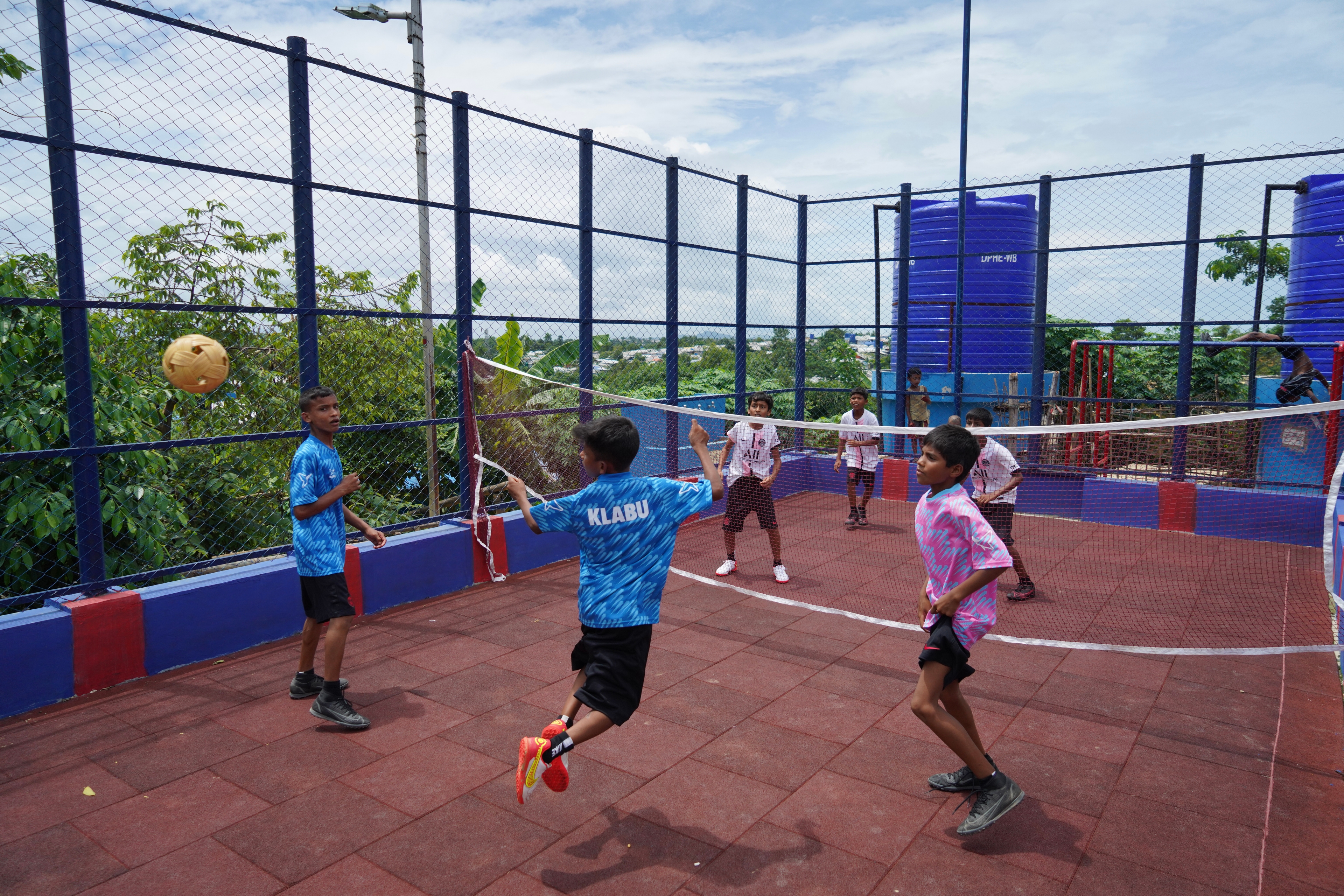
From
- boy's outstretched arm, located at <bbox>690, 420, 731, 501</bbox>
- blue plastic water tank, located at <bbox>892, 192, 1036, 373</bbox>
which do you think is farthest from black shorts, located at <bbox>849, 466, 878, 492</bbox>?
boy's outstretched arm, located at <bbox>690, 420, 731, 501</bbox>

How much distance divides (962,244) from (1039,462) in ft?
8.85

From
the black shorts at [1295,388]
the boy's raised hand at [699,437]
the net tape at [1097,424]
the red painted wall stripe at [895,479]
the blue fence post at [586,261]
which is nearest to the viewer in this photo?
the boy's raised hand at [699,437]

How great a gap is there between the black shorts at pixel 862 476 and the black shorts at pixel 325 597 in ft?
20.5

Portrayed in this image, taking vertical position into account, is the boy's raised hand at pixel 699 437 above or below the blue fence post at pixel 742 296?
below

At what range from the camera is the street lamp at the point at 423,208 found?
680 cm

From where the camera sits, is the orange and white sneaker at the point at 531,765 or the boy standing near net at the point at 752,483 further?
the boy standing near net at the point at 752,483

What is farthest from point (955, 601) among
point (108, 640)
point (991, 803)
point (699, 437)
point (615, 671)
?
point (108, 640)

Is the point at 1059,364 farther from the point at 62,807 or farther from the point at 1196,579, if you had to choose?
the point at 62,807

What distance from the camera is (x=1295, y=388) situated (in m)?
8.38

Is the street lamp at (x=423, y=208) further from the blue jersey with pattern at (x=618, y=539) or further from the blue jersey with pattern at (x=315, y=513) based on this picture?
the blue jersey with pattern at (x=618, y=539)

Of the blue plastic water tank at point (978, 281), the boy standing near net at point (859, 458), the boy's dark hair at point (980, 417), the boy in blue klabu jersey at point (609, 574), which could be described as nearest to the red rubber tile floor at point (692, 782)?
the boy in blue klabu jersey at point (609, 574)

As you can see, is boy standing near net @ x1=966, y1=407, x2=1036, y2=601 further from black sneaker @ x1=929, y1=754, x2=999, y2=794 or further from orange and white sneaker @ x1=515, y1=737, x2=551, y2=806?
orange and white sneaker @ x1=515, y1=737, x2=551, y2=806

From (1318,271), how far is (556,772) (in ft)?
→ 33.8

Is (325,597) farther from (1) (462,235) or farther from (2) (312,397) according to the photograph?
(1) (462,235)
